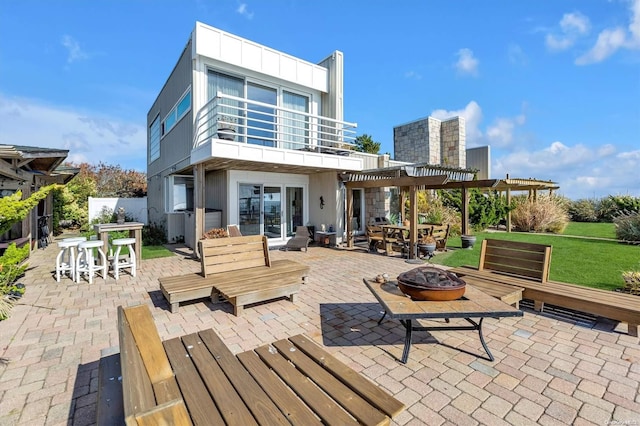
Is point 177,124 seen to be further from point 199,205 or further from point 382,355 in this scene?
point 382,355

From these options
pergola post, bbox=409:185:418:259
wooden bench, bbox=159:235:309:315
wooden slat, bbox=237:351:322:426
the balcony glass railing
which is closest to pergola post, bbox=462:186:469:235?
pergola post, bbox=409:185:418:259

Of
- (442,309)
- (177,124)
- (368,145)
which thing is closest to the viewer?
(442,309)

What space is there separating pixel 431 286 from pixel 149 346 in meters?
2.63

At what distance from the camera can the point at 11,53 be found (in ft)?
37.3

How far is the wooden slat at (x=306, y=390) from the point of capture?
5.12ft

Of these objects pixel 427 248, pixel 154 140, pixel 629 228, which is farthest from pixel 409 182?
pixel 154 140

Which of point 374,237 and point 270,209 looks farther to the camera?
point 270,209

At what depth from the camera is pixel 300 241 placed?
32.8 feet

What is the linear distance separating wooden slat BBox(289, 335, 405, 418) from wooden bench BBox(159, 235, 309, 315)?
2.03 metres

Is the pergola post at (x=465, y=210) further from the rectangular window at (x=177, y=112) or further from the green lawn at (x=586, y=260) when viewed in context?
the rectangular window at (x=177, y=112)

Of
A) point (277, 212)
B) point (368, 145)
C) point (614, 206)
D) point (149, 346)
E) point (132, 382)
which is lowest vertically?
point (149, 346)

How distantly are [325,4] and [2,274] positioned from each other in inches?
405

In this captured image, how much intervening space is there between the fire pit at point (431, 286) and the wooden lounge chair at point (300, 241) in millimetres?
6686

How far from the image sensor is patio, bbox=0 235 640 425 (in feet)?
7.61
